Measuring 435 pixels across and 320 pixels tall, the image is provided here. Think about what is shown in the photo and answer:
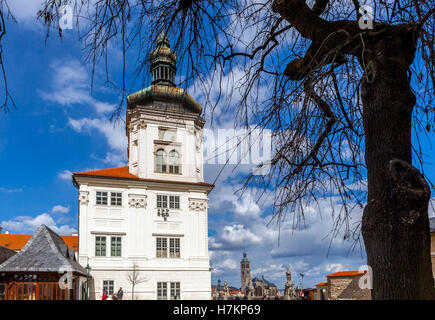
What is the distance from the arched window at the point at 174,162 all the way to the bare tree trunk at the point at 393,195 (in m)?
34.0

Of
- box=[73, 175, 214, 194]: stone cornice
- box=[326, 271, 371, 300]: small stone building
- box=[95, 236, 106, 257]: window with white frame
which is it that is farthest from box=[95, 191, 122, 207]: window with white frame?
box=[326, 271, 371, 300]: small stone building

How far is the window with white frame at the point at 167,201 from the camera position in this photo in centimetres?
3481

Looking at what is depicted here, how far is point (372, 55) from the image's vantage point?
317 cm

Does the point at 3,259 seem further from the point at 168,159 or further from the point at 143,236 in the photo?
the point at 168,159

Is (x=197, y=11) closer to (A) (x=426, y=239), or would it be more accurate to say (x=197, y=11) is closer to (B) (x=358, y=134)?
(B) (x=358, y=134)

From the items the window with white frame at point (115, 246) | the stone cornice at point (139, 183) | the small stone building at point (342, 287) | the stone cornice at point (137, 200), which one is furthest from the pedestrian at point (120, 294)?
the small stone building at point (342, 287)

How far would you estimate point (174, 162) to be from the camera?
37.1 m

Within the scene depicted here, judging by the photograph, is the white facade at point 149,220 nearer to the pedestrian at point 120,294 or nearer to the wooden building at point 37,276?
the pedestrian at point 120,294

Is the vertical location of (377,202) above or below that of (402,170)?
below

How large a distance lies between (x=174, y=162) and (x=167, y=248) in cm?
800

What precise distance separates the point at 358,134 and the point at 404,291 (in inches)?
79.8

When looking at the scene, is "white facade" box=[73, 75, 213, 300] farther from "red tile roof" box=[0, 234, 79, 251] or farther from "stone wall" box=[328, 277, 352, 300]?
"red tile roof" box=[0, 234, 79, 251]
